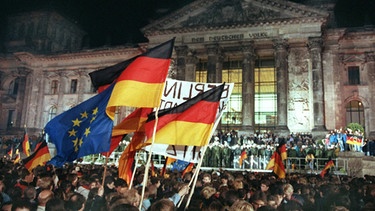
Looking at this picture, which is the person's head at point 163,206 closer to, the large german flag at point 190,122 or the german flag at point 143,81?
the large german flag at point 190,122

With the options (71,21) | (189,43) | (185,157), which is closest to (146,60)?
(185,157)

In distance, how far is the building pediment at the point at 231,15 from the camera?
30172 millimetres

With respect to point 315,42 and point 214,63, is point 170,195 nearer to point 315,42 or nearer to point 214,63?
point 315,42

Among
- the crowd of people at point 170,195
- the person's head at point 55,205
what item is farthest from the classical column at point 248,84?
the person's head at point 55,205

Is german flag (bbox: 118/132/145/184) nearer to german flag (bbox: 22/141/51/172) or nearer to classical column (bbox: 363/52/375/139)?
german flag (bbox: 22/141/51/172)

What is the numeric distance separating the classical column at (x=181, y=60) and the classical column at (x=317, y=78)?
1196 centimetres

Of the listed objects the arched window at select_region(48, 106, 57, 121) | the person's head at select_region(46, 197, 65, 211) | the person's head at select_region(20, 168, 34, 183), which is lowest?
the person's head at select_region(20, 168, 34, 183)

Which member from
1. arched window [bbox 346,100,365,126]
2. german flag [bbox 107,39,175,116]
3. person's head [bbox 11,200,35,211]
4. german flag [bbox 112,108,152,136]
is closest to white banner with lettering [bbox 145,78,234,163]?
german flag [bbox 112,108,152,136]

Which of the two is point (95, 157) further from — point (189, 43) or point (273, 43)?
point (273, 43)

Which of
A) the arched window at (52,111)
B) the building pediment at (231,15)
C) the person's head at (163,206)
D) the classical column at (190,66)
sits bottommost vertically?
the person's head at (163,206)

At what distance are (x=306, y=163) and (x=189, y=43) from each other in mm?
18283

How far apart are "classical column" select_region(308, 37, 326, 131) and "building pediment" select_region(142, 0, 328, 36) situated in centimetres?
230

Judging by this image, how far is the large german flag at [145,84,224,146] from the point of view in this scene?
6031mm

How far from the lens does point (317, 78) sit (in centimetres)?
2914
